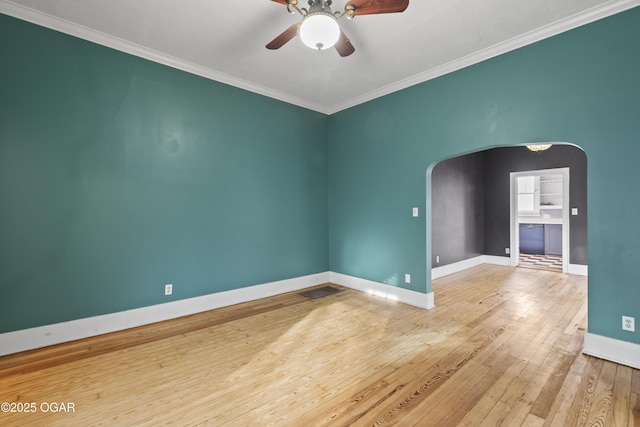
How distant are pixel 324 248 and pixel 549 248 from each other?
6.66 meters

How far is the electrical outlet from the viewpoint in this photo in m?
2.37

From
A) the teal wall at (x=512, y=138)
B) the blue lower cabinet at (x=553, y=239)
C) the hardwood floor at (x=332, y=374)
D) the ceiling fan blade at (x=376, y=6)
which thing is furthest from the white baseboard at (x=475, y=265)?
the ceiling fan blade at (x=376, y=6)

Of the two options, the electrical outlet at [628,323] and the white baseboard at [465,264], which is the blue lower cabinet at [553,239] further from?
the electrical outlet at [628,323]

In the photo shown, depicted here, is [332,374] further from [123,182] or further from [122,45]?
[122,45]

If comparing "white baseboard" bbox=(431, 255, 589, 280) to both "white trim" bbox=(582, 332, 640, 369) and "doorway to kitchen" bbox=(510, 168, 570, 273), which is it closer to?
"doorway to kitchen" bbox=(510, 168, 570, 273)

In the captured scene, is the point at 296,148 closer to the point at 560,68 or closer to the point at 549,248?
the point at 560,68

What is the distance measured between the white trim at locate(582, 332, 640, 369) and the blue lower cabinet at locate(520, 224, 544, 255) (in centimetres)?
642

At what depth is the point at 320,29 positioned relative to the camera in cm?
202

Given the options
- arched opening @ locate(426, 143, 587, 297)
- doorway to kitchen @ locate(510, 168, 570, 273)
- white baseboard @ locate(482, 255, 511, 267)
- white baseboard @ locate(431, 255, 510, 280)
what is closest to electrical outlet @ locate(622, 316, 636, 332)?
arched opening @ locate(426, 143, 587, 297)

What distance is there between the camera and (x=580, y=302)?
393 cm

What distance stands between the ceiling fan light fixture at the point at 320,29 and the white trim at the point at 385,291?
319cm

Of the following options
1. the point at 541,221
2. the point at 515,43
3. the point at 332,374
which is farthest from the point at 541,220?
the point at 332,374

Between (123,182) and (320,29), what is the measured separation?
2604 millimetres

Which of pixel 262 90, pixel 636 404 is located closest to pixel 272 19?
pixel 262 90
